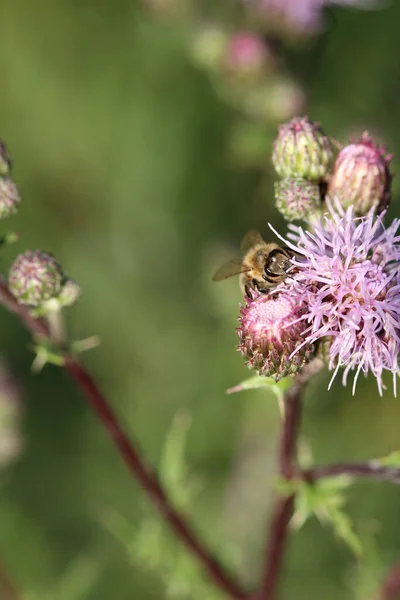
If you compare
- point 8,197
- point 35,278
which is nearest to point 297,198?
point 35,278

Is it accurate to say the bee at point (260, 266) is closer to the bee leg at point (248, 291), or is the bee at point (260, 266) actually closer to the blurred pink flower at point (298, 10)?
the bee leg at point (248, 291)

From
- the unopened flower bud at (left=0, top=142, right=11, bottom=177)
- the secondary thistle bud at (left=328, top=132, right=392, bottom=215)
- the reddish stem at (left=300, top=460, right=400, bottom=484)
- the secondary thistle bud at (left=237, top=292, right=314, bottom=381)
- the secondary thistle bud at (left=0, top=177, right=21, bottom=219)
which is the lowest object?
the reddish stem at (left=300, top=460, right=400, bottom=484)

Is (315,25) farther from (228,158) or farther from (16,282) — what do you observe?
(16,282)

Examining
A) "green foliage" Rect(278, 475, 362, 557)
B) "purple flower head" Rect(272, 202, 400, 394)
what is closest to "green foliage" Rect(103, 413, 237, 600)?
"green foliage" Rect(278, 475, 362, 557)

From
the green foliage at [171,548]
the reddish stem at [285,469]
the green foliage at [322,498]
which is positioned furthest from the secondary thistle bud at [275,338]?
the green foliage at [171,548]

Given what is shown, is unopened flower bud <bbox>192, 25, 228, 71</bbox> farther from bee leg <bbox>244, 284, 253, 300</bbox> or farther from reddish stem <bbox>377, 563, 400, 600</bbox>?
reddish stem <bbox>377, 563, 400, 600</bbox>

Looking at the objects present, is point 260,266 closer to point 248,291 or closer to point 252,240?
point 248,291
